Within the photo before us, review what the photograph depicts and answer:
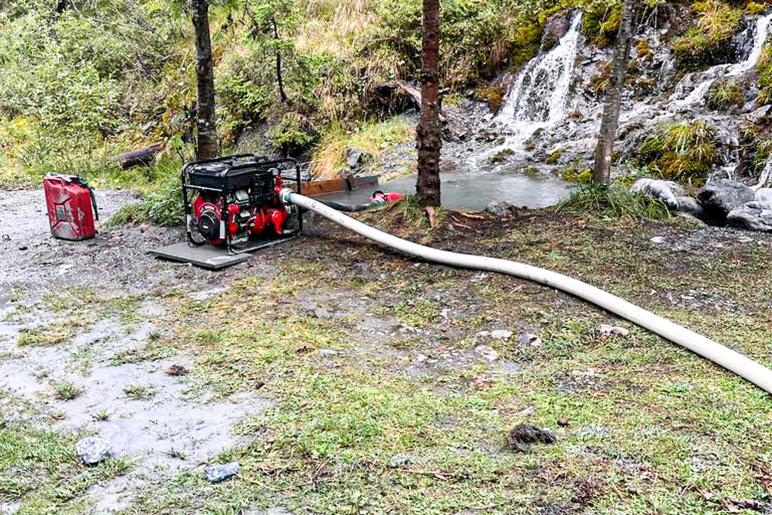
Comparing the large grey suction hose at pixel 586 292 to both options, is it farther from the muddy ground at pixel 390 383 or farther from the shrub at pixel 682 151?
the shrub at pixel 682 151

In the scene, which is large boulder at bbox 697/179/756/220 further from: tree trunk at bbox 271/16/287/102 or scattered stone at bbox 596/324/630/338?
tree trunk at bbox 271/16/287/102

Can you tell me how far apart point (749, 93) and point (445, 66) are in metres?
5.11

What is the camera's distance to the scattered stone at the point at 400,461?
215 centimetres

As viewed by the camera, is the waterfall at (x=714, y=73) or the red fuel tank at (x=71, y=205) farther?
the waterfall at (x=714, y=73)

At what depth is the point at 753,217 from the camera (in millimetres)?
5059

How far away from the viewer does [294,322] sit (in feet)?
11.9

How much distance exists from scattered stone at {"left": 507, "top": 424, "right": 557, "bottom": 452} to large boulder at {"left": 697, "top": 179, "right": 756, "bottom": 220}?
4139 millimetres

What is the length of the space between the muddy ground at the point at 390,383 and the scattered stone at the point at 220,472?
36mm

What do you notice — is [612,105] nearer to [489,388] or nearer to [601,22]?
[489,388]

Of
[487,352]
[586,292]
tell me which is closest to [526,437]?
[487,352]

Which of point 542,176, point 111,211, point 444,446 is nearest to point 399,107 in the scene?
point 542,176

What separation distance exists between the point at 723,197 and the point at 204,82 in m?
5.16

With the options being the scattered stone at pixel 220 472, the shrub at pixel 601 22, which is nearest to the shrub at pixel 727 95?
the shrub at pixel 601 22

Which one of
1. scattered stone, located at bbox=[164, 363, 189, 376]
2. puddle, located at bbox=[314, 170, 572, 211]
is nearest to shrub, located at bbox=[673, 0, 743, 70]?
puddle, located at bbox=[314, 170, 572, 211]
